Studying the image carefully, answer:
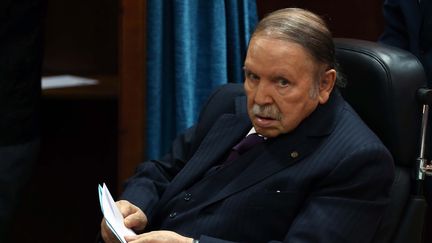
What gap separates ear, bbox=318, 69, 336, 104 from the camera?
1.61 m

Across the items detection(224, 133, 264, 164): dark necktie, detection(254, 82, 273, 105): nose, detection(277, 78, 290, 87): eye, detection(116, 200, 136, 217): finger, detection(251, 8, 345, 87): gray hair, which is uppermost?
detection(251, 8, 345, 87): gray hair

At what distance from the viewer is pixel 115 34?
2953mm

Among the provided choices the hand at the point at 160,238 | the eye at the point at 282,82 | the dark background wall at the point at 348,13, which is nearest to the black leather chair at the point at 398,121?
the eye at the point at 282,82

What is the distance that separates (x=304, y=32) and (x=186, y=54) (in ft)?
2.66

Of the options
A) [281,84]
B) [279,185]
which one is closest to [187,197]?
[279,185]

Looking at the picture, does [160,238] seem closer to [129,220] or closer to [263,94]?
[129,220]

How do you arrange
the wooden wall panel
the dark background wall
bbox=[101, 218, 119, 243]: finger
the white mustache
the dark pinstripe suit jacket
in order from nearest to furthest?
the dark pinstripe suit jacket < the white mustache < bbox=[101, 218, 119, 243]: finger < the wooden wall panel < the dark background wall

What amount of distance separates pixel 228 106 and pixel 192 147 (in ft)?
0.47

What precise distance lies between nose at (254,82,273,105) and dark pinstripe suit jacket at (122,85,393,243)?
103mm

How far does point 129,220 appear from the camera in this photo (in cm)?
176

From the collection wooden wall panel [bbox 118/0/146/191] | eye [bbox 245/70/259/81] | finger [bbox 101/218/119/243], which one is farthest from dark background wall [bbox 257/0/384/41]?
finger [bbox 101/218/119/243]

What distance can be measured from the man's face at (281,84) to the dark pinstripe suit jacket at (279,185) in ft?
0.13

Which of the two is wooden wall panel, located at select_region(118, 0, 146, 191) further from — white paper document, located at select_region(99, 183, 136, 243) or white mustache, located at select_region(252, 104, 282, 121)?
white mustache, located at select_region(252, 104, 282, 121)

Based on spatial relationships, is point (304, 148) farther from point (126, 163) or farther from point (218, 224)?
→ point (126, 163)
